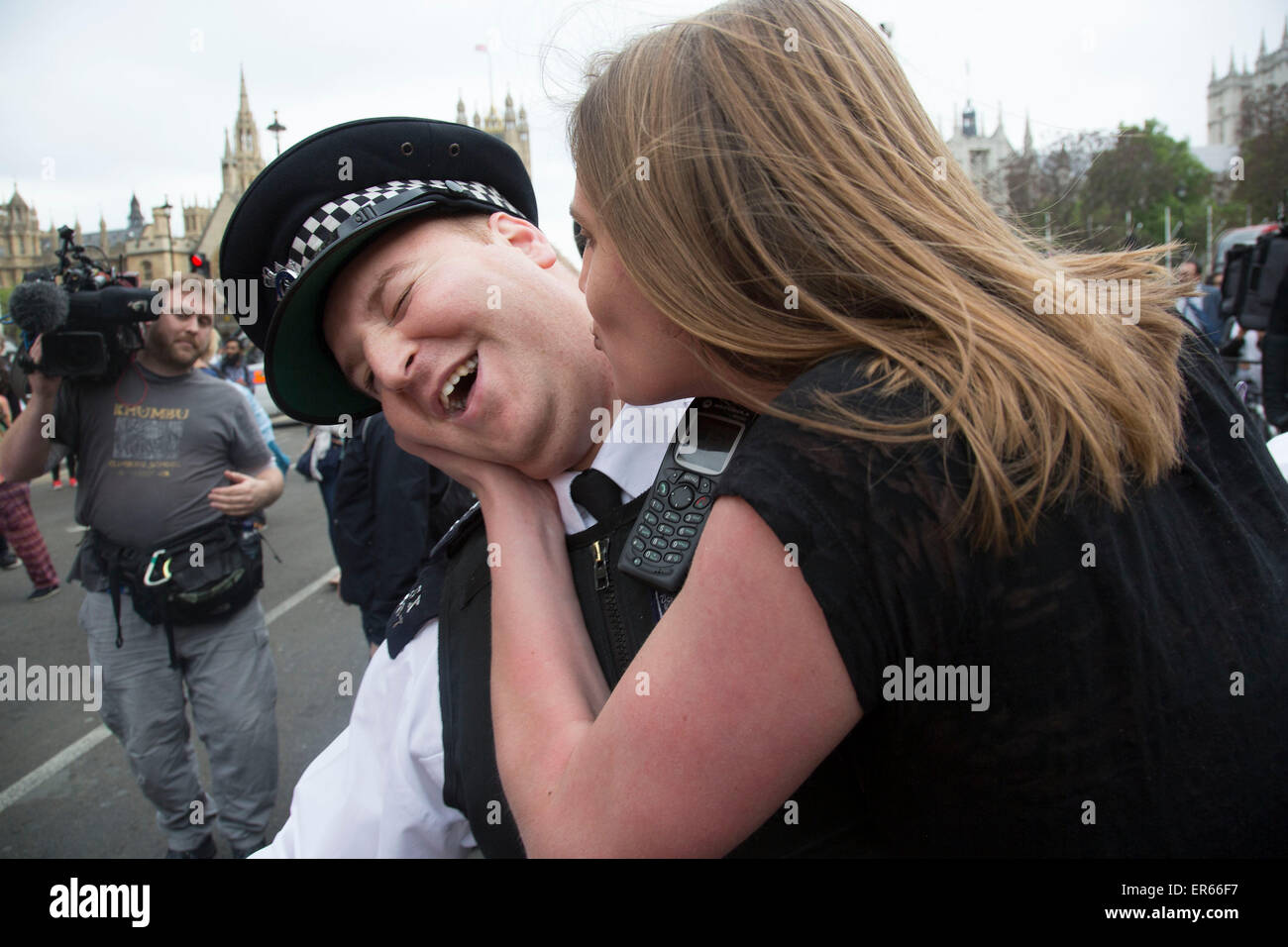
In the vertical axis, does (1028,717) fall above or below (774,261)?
below

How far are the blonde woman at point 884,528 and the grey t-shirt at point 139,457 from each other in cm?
303

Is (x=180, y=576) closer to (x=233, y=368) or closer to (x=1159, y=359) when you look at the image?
(x=1159, y=359)

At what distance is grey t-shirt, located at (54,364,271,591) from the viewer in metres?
3.58

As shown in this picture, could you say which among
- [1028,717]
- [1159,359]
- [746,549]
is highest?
[1159,359]

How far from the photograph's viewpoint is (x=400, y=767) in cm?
131

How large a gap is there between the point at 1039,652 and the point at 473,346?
97cm

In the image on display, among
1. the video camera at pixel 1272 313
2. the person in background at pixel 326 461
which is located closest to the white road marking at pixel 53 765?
the person in background at pixel 326 461

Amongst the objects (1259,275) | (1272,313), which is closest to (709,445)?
(1272,313)

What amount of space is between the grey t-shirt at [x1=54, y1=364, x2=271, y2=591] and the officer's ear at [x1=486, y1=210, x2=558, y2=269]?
104 inches

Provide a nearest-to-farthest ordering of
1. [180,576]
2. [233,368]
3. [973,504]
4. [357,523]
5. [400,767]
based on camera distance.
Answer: [973,504] → [400,767] → [180,576] → [357,523] → [233,368]
